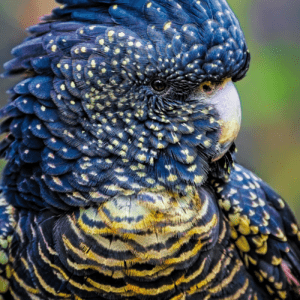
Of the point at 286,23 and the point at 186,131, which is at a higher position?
the point at 286,23

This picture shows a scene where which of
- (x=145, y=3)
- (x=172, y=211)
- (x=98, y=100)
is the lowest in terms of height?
(x=172, y=211)

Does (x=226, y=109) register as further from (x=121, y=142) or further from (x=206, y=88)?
(x=121, y=142)

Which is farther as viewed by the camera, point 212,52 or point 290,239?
point 290,239

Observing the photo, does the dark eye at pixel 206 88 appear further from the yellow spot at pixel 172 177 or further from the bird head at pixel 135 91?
the yellow spot at pixel 172 177

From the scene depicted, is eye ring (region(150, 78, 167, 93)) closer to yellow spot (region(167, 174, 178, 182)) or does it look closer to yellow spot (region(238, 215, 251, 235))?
yellow spot (region(167, 174, 178, 182))

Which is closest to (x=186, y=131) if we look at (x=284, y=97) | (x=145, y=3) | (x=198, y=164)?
(x=198, y=164)

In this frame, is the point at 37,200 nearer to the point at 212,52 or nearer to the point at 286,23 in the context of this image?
the point at 212,52
